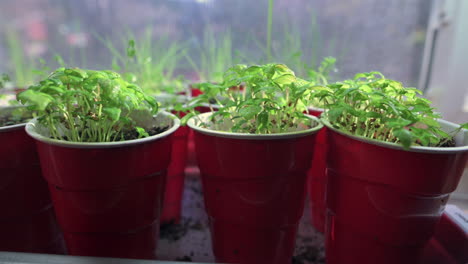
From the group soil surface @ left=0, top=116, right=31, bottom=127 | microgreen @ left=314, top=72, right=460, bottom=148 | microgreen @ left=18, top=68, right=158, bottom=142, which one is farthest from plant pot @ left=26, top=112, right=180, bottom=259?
microgreen @ left=314, top=72, right=460, bottom=148

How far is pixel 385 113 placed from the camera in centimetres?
59

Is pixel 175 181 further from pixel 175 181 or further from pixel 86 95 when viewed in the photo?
pixel 86 95

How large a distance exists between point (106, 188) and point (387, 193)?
1.92 ft

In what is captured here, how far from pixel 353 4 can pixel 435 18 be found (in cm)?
34

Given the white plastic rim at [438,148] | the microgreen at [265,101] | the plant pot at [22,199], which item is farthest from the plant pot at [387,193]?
the plant pot at [22,199]

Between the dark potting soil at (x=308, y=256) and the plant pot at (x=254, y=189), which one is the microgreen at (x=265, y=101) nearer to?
the plant pot at (x=254, y=189)

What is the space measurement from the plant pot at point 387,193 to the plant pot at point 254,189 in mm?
90

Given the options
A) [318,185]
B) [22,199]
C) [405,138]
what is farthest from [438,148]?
[22,199]

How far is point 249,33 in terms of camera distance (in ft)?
4.56

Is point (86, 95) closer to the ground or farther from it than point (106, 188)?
farther from it

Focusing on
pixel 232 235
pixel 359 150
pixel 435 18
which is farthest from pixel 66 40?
pixel 435 18

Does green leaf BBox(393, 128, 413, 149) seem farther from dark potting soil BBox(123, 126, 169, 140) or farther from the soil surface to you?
the soil surface

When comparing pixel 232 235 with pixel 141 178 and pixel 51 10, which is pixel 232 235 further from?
pixel 51 10

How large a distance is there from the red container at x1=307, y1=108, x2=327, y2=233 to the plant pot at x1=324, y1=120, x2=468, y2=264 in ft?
0.69
